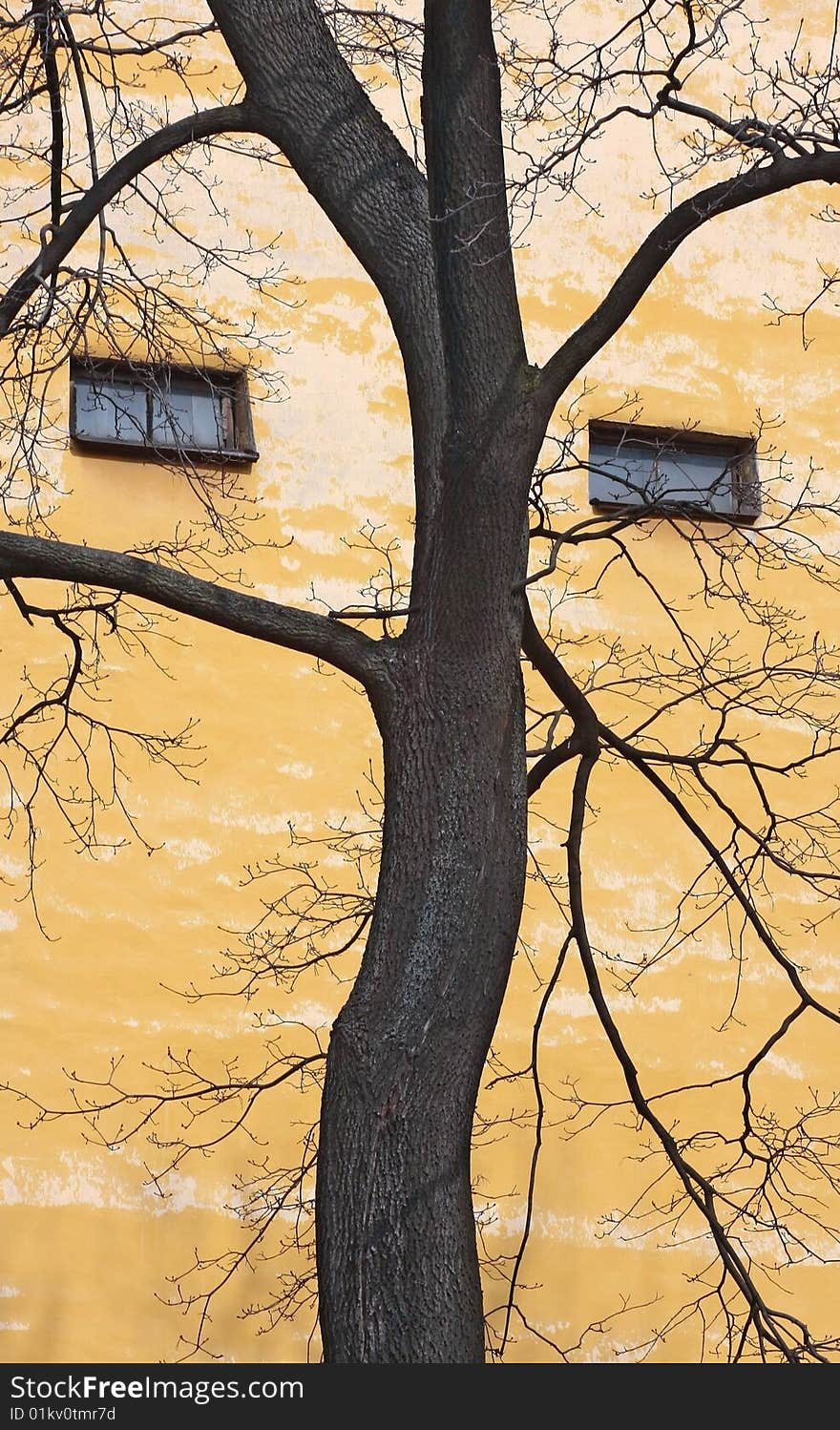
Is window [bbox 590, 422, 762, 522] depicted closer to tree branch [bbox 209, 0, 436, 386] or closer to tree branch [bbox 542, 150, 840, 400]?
tree branch [bbox 209, 0, 436, 386]

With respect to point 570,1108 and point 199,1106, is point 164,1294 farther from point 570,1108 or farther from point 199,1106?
point 570,1108

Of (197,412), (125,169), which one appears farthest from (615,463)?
(125,169)

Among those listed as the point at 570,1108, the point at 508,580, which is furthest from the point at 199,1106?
the point at 508,580

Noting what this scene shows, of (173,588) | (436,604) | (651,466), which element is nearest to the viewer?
(173,588)

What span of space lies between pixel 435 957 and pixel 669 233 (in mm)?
1742

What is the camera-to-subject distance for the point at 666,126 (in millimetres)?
9492

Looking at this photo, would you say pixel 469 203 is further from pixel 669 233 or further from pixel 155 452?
pixel 155 452

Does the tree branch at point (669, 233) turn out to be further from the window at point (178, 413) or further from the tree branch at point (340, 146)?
the window at point (178, 413)

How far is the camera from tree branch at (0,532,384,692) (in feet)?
14.8

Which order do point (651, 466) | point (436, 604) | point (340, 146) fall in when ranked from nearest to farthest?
point (436, 604) → point (340, 146) → point (651, 466)

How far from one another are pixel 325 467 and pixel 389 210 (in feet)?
11.7

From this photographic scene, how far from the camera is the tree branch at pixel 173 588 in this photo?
450 centimetres

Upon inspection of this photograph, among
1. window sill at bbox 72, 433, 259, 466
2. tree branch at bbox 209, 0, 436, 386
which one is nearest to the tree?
tree branch at bbox 209, 0, 436, 386

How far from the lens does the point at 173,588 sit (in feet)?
14.8
